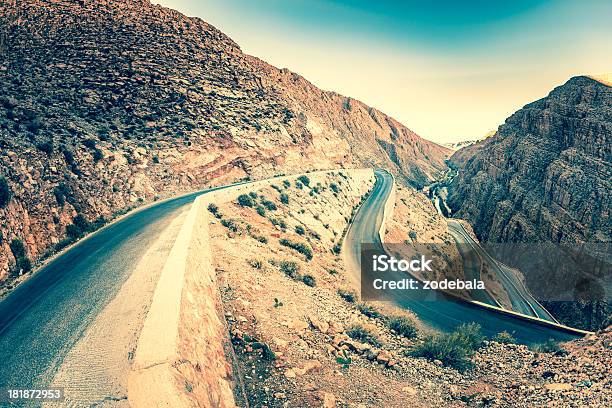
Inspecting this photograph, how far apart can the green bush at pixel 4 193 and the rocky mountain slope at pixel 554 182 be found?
52626 millimetres

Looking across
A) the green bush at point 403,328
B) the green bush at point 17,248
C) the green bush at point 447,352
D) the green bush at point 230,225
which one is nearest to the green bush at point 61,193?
the green bush at point 17,248

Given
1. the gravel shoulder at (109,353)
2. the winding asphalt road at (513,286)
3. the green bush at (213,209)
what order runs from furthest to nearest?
1. the winding asphalt road at (513,286)
2. the green bush at (213,209)
3. the gravel shoulder at (109,353)

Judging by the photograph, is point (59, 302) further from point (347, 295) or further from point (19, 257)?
point (347, 295)

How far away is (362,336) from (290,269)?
577cm

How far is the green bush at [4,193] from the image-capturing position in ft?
53.7

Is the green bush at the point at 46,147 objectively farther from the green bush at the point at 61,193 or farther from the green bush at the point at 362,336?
the green bush at the point at 362,336

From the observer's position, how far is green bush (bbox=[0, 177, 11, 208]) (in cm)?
1638

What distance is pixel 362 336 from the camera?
579 inches

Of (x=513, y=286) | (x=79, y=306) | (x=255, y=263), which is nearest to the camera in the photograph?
(x=79, y=306)

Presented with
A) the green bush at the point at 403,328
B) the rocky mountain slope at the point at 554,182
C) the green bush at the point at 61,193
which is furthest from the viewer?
the rocky mountain slope at the point at 554,182

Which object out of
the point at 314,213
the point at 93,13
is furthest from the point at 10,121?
the point at 93,13

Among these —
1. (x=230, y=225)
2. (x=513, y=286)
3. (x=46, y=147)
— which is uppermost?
(x=46, y=147)

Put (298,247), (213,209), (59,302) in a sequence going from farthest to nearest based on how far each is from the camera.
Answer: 1. (298,247)
2. (213,209)
3. (59,302)

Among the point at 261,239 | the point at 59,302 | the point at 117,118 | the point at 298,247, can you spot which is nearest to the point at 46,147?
the point at 117,118
